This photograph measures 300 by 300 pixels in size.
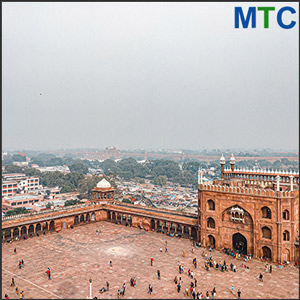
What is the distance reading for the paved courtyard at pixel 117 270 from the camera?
87.1 ft

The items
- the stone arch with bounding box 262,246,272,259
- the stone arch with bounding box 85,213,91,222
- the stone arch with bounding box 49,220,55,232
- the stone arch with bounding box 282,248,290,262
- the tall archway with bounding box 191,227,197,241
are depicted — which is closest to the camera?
the stone arch with bounding box 282,248,290,262

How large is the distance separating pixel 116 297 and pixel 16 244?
64.9ft

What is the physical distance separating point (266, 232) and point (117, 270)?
681 inches

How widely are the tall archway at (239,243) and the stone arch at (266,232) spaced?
2.41 m

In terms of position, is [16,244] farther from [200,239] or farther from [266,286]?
[266,286]

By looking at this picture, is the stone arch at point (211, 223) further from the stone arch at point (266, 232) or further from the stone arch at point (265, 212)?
the stone arch at point (265, 212)

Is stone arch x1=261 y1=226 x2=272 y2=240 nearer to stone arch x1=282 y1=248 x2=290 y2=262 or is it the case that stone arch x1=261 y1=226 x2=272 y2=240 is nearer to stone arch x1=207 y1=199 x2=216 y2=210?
stone arch x1=282 y1=248 x2=290 y2=262

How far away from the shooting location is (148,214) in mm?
47031

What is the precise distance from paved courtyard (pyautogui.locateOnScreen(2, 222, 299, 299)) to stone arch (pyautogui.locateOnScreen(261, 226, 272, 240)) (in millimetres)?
3095

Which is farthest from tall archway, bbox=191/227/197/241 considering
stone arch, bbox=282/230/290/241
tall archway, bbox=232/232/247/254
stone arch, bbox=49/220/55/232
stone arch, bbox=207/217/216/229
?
stone arch, bbox=49/220/55/232

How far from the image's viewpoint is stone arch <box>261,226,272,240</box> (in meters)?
34.0

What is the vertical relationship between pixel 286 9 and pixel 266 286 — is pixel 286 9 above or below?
above

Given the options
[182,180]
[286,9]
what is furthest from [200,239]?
[182,180]

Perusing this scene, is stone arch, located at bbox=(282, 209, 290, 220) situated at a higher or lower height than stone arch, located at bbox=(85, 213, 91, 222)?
higher
